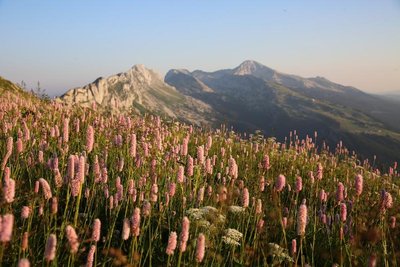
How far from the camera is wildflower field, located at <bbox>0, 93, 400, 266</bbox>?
3559 mm

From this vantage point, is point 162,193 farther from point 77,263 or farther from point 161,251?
point 77,263

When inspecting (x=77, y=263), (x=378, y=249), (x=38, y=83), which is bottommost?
(x=77, y=263)

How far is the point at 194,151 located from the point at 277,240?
17.1 feet

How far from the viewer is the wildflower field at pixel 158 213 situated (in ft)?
11.7

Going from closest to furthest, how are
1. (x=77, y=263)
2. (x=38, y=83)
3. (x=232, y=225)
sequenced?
(x=77, y=263)
(x=232, y=225)
(x=38, y=83)

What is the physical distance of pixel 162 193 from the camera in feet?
19.0

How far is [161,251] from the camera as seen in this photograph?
4.56 meters

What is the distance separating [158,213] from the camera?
4.91m

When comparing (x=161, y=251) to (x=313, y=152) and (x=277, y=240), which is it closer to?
(x=277, y=240)

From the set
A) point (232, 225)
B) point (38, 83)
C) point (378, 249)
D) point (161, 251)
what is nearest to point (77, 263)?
point (161, 251)

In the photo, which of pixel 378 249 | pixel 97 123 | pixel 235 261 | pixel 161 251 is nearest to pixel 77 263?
pixel 161 251

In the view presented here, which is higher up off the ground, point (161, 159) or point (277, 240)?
point (161, 159)

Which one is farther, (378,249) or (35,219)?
(378,249)

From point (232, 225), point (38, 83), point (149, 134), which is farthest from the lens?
point (38, 83)
